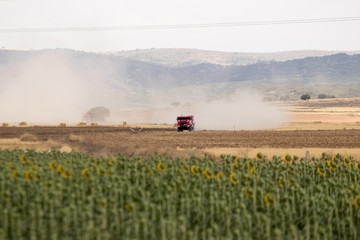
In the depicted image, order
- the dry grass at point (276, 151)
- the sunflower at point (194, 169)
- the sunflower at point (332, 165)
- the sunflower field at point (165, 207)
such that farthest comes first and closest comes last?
the dry grass at point (276, 151)
the sunflower at point (332, 165)
the sunflower at point (194, 169)
the sunflower field at point (165, 207)

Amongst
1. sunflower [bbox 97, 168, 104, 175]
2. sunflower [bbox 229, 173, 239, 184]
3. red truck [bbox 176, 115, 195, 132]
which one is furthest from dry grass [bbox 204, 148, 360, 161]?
red truck [bbox 176, 115, 195, 132]

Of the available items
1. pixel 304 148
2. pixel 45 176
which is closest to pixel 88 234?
pixel 45 176

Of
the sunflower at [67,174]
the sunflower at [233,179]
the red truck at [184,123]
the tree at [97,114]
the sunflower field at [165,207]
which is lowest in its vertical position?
the sunflower field at [165,207]

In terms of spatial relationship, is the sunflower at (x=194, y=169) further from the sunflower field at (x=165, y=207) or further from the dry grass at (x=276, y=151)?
the dry grass at (x=276, y=151)

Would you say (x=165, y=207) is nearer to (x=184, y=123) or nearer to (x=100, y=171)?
(x=100, y=171)

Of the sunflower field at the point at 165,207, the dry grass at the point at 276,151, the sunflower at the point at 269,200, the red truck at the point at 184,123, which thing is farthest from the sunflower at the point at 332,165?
the red truck at the point at 184,123

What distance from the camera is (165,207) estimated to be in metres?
19.4

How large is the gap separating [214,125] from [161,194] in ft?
289

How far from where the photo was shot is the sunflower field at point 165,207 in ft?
54.6

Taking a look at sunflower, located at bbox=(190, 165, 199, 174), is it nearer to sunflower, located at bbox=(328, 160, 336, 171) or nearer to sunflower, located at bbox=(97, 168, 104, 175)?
sunflower, located at bbox=(97, 168, 104, 175)

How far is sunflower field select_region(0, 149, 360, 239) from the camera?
54.6 feet

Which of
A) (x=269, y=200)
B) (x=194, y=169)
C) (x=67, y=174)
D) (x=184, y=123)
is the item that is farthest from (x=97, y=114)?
(x=269, y=200)

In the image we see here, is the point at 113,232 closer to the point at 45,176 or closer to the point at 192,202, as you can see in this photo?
the point at 192,202

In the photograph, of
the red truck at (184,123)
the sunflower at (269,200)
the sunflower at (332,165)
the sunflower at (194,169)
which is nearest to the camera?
the sunflower at (269,200)
